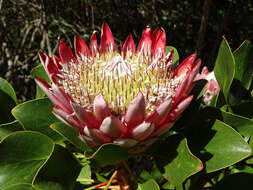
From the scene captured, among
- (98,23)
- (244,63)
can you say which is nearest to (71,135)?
(244,63)

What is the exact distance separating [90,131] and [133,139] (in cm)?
11

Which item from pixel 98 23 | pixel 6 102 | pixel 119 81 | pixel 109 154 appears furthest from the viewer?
pixel 98 23

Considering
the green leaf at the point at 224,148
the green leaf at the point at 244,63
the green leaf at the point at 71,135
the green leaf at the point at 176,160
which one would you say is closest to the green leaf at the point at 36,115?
the green leaf at the point at 71,135

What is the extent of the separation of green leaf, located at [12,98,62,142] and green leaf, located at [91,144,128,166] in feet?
0.83

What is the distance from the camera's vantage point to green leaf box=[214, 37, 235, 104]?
853 mm

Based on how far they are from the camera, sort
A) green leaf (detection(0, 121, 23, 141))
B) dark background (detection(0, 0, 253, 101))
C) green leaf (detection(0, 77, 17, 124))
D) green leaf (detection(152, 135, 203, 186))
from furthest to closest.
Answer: dark background (detection(0, 0, 253, 101)) → green leaf (detection(0, 77, 17, 124)) → green leaf (detection(0, 121, 23, 141)) → green leaf (detection(152, 135, 203, 186))

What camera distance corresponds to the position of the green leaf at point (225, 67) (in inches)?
33.6

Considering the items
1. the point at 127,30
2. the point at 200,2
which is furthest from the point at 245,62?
the point at 200,2

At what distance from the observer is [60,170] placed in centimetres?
82

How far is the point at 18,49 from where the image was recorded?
321cm

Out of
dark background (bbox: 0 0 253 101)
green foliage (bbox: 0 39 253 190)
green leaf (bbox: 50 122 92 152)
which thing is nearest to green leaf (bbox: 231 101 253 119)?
green foliage (bbox: 0 39 253 190)

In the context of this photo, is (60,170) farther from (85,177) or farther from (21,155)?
(85,177)

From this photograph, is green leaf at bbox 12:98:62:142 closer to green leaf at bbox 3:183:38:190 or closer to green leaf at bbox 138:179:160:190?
green leaf at bbox 3:183:38:190

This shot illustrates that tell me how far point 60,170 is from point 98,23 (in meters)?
3.01
